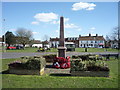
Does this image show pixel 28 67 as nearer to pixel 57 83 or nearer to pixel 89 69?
pixel 57 83

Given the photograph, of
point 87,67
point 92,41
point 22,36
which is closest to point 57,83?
point 87,67

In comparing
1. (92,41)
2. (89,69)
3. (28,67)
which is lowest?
(89,69)

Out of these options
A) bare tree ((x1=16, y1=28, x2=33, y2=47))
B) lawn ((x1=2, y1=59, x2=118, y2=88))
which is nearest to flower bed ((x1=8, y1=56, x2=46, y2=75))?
lawn ((x1=2, y1=59, x2=118, y2=88))

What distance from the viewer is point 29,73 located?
9.33 meters

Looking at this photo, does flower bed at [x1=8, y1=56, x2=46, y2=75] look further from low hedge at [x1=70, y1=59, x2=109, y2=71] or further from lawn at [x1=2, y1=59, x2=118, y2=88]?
low hedge at [x1=70, y1=59, x2=109, y2=71]

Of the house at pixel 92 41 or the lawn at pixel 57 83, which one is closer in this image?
the lawn at pixel 57 83

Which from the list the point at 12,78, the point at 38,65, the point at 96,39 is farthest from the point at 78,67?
the point at 96,39

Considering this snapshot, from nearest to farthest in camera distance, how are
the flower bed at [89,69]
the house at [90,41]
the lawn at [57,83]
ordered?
the lawn at [57,83]
the flower bed at [89,69]
the house at [90,41]

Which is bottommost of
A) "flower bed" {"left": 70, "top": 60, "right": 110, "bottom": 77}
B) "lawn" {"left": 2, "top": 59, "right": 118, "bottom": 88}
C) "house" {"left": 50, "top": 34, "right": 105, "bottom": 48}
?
"lawn" {"left": 2, "top": 59, "right": 118, "bottom": 88}

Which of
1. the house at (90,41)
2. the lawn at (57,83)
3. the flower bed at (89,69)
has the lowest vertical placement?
the lawn at (57,83)

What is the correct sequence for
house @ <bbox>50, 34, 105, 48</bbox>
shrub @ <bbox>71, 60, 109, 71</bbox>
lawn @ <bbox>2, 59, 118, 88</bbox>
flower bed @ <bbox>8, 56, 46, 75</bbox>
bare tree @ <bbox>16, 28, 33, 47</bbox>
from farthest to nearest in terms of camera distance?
1. house @ <bbox>50, 34, 105, 48</bbox>
2. bare tree @ <bbox>16, 28, 33, 47</bbox>
3. flower bed @ <bbox>8, 56, 46, 75</bbox>
4. shrub @ <bbox>71, 60, 109, 71</bbox>
5. lawn @ <bbox>2, 59, 118, 88</bbox>

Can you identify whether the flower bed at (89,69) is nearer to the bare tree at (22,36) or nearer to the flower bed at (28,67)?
the flower bed at (28,67)

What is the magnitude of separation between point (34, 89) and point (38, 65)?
299 centimetres

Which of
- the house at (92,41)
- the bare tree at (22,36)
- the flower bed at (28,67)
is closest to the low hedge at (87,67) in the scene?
the flower bed at (28,67)
